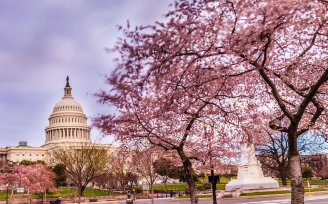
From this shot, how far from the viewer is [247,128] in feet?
51.1

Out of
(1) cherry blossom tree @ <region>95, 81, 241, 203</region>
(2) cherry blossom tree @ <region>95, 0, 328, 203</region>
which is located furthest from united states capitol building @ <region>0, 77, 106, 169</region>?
(2) cherry blossom tree @ <region>95, 0, 328, 203</region>

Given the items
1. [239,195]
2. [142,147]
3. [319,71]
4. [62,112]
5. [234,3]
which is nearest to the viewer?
[234,3]

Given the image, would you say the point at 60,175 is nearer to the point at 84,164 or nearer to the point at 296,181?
the point at 84,164

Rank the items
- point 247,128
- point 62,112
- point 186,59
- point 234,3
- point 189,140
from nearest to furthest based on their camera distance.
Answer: point 234,3, point 186,59, point 247,128, point 189,140, point 62,112

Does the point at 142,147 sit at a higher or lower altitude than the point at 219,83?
lower

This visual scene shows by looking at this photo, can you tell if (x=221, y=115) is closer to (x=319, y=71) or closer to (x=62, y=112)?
(x=319, y=71)

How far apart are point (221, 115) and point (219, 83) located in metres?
3.54

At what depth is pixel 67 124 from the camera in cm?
16850

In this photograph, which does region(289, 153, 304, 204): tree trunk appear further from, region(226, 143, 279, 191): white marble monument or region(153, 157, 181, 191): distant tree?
region(226, 143, 279, 191): white marble monument

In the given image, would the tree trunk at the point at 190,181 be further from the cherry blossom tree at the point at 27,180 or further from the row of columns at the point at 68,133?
the row of columns at the point at 68,133

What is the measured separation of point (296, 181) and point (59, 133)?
166203mm

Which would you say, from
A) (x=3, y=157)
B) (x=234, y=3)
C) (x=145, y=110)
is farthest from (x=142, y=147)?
(x=3, y=157)

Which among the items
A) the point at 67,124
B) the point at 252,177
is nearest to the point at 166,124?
the point at 252,177

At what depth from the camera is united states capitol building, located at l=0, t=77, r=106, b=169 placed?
168762 mm
